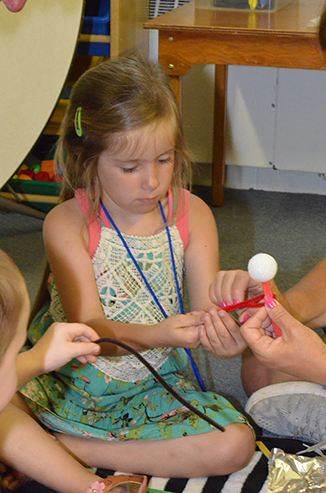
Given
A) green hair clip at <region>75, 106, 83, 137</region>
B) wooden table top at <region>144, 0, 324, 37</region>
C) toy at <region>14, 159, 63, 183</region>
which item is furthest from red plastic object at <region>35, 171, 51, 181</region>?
green hair clip at <region>75, 106, 83, 137</region>

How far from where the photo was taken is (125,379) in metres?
1.05

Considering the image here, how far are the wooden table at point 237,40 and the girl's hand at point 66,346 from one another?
775 mm

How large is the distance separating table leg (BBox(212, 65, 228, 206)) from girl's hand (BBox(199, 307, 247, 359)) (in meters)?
1.15

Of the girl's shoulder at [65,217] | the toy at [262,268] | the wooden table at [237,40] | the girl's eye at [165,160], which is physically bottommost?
the girl's shoulder at [65,217]

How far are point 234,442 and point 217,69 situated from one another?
4.28 ft

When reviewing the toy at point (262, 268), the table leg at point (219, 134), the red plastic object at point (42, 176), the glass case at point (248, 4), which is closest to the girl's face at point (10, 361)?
the toy at point (262, 268)

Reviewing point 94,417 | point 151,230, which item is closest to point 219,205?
point 151,230

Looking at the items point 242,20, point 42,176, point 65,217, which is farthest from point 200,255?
point 42,176

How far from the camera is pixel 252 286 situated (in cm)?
96

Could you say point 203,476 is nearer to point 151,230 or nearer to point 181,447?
point 181,447

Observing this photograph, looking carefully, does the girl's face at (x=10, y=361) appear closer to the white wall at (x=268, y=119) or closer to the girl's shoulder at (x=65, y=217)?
the girl's shoulder at (x=65, y=217)

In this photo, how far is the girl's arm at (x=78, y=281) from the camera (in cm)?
98

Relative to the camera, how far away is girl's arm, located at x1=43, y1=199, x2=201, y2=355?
3.22 ft

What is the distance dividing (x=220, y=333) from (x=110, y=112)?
37cm
